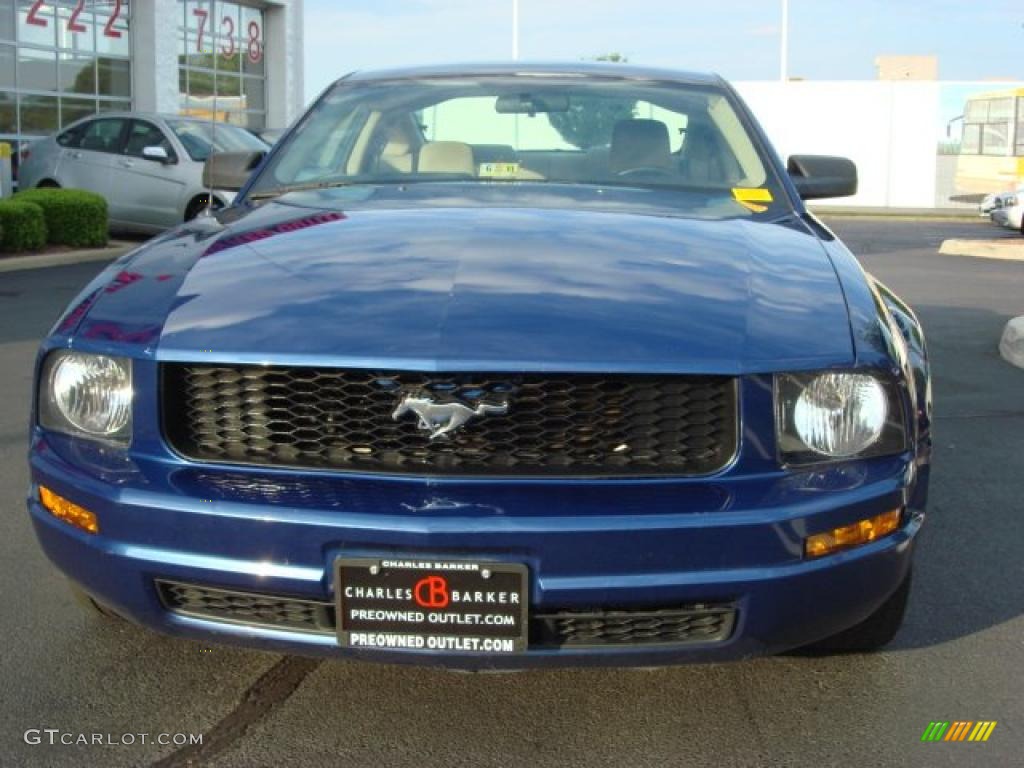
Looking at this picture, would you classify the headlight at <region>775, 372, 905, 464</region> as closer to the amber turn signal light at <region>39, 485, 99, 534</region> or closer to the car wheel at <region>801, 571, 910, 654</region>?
the car wheel at <region>801, 571, 910, 654</region>

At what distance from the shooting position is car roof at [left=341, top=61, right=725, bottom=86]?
459cm

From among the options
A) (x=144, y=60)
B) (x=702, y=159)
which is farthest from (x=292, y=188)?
(x=144, y=60)

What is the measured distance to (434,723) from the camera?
111 inches

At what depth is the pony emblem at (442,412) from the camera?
2490 millimetres

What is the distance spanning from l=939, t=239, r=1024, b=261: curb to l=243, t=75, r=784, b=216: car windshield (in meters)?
13.0

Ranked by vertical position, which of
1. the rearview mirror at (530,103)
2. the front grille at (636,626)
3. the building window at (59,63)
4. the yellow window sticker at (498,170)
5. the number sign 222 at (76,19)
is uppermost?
the number sign 222 at (76,19)

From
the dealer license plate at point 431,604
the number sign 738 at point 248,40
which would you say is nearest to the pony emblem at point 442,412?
the dealer license plate at point 431,604

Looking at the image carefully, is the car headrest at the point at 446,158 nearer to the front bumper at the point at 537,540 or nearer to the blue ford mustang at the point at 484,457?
the blue ford mustang at the point at 484,457

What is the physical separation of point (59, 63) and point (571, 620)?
20747 mm

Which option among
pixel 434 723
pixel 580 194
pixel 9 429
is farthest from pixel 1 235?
pixel 434 723

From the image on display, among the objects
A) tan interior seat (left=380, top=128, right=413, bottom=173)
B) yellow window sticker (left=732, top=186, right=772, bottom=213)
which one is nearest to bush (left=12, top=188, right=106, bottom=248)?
tan interior seat (left=380, top=128, right=413, bottom=173)

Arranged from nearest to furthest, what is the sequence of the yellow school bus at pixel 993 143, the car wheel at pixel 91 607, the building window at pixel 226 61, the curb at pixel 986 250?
the car wheel at pixel 91 607 < the curb at pixel 986 250 < the building window at pixel 226 61 < the yellow school bus at pixel 993 143

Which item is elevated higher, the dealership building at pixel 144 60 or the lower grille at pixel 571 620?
the dealership building at pixel 144 60

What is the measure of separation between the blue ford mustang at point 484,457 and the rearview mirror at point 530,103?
5.19 ft
